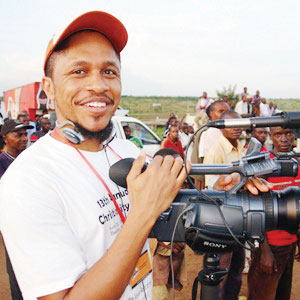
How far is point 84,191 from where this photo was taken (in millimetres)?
1154

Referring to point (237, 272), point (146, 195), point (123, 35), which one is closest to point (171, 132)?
point (237, 272)

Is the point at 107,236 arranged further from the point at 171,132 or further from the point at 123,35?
the point at 171,132

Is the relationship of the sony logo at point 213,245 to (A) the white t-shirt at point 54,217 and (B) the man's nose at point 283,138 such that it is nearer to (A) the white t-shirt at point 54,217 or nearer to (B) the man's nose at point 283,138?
(A) the white t-shirt at point 54,217

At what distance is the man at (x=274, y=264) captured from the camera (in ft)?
8.72

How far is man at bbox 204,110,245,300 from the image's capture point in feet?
10.8

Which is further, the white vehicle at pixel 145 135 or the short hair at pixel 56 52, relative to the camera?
the white vehicle at pixel 145 135

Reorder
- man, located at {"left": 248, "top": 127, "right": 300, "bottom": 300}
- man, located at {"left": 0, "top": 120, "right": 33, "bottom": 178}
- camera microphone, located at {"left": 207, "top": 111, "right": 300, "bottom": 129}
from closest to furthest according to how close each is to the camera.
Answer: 1. camera microphone, located at {"left": 207, "top": 111, "right": 300, "bottom": 129}
2. man, located at {"left": 248, "top": 127, "right": 300, "bottom": 300}
3. man, located at {"left": 0, "top": 120, "right": 33, "bottom": 178}

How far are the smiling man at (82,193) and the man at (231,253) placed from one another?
2.01 meters

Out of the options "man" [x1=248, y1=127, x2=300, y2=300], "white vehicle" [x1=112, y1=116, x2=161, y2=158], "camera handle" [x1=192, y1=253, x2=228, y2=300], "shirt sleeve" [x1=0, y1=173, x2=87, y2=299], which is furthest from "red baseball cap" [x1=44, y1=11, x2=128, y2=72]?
"white vehicle" [x1=112, y1=116, x2=161, y2=158]

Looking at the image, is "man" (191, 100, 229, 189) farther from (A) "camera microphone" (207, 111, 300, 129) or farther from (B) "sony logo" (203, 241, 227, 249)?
(A) "camera microphone" (207, 111, 300, 129)

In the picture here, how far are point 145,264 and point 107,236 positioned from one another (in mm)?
316

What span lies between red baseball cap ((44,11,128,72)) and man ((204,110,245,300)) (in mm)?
2050

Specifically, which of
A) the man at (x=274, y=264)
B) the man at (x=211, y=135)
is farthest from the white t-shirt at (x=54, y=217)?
the man at (x=211, y=135)

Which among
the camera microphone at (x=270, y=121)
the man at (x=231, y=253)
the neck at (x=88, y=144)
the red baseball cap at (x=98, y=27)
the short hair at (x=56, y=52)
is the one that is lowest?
the man at (x=231, y=253)
